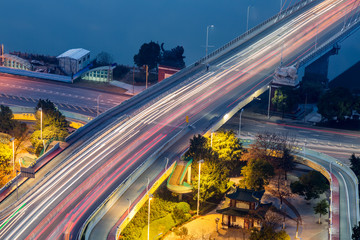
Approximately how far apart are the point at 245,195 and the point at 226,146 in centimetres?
1122

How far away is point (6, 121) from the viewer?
87.1m

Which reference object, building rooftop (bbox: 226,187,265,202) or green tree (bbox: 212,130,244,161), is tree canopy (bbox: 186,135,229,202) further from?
building rooftop (bbox: 226,187,265,202)

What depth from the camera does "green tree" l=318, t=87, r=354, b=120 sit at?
306 feet

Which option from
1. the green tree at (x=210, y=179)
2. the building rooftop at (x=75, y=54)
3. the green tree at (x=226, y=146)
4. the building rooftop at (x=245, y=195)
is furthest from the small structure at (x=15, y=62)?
the building rooftop at (x=245, y=195)

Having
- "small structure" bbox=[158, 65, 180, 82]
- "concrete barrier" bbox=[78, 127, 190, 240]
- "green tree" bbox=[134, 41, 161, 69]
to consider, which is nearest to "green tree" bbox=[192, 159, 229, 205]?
"concrete barrier" bbox=[78, 127, 190, 240]

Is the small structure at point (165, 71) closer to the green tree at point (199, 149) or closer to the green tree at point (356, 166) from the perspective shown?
the green tree at point (199, 149)

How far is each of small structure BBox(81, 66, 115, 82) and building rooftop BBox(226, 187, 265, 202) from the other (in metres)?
53.2

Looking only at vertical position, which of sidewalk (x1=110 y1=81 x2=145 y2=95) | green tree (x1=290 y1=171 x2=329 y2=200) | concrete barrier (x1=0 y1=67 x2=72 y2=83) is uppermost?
concrete barrier (x1=0 y1=67 x2=72 y2=83)

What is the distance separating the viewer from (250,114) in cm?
9994

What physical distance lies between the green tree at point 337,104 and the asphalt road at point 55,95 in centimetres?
3242

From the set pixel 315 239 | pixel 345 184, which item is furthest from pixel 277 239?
pixel 345 184

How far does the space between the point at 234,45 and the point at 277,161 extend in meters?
40.8

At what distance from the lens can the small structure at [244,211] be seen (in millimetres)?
66062

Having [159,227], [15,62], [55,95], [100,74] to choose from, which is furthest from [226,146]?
[15,62]
